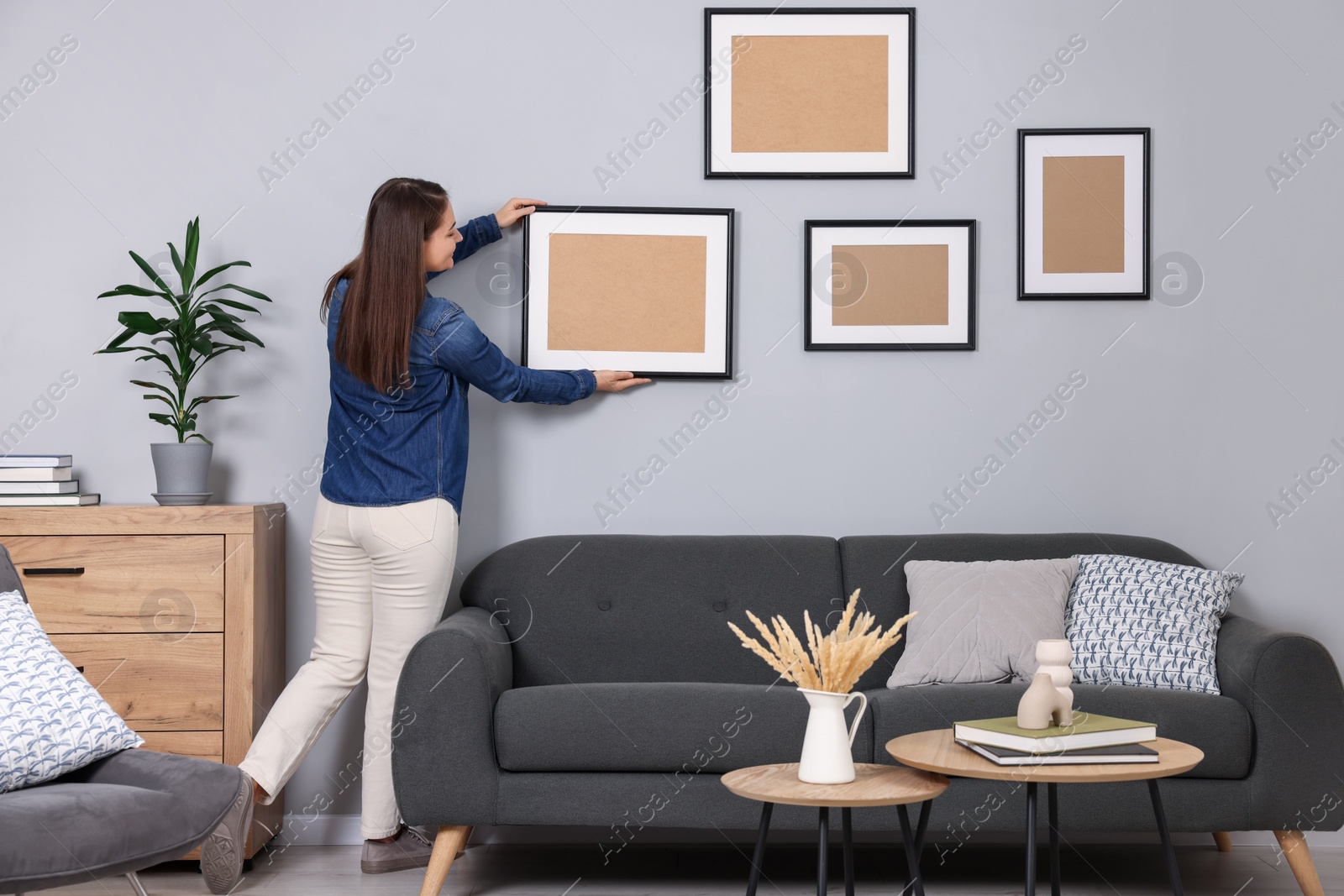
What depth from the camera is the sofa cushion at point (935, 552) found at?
285cm

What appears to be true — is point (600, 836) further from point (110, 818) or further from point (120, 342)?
point (120, 342)

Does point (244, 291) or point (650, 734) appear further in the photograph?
point (244, 291)

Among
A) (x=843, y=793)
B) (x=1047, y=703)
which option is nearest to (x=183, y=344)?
(x=843, y=793)

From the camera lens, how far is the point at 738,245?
123 inches

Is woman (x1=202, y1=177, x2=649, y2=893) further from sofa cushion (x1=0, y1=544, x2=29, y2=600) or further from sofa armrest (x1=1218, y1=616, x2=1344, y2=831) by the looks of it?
sofa armrest (x1=1218, y1=616, x2=1344, y2=831)

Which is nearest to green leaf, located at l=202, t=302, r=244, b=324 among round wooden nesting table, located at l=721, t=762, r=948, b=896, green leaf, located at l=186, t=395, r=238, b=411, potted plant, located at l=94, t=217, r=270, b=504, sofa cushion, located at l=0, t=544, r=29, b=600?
potted plant, located at l=94, t=217, r=270, b=504

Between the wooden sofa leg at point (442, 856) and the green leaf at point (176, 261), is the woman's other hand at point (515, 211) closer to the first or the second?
the green leaf at point (176, 261)

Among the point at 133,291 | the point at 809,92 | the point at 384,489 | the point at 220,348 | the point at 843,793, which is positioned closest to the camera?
the point at 843,793

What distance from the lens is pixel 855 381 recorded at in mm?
3121

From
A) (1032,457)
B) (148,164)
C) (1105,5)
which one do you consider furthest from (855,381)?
(148,164)

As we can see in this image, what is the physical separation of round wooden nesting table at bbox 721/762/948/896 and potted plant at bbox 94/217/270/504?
1.86m

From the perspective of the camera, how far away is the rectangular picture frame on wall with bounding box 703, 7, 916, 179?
3.12m

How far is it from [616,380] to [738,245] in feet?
1.81

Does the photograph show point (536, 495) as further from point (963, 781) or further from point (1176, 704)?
point (1176, 704)
